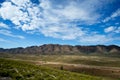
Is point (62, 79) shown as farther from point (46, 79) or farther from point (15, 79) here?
point (15, 79)

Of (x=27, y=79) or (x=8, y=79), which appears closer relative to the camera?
(x=8, y=79)

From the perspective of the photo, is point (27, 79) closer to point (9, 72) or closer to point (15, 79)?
point (15, 79)

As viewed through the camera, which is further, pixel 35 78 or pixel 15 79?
pixel 35 78

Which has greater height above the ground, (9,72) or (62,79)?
(9,72)

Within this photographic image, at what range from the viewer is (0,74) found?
15.1 metres

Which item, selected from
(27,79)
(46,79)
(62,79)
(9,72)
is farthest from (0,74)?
(62,79)

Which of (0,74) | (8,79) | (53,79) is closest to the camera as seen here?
(8,79)

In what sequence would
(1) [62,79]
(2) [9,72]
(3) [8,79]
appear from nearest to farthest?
1. (3) [8,79]
2. (2) [9,72]
3. (1) [62,79]

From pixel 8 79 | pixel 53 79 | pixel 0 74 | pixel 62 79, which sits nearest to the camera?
pixel 8 79

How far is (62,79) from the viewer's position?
19141 mm

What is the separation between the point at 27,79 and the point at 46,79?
2400mm

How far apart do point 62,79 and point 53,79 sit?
6.48 ft

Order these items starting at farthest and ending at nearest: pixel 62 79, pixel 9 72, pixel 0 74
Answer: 1. pixel 62 79
2. pixel 9 72
3. pixel 0 74

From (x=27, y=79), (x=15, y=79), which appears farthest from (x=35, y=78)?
(x=15, y=79)
